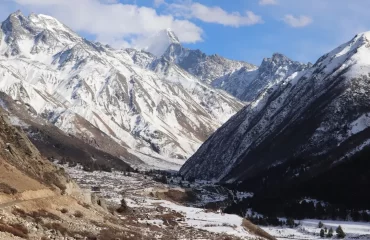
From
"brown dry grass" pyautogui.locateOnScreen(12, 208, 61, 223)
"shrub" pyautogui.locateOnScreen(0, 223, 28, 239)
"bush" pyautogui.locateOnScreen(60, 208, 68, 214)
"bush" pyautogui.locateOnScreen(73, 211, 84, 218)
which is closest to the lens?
"shrub" pyautogui.locateOnScreen(0, 223, 28, 239)

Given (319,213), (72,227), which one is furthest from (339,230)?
(72,227)

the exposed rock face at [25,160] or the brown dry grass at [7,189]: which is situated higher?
the exposed rock face at [25,160]

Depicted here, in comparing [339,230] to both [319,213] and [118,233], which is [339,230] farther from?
[118,233]

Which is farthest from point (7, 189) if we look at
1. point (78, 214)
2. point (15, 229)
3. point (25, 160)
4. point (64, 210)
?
point (25, 160)

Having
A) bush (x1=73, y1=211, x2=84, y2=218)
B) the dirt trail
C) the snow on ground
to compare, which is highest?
the dirt trail

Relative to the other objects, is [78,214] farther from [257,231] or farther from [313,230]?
[313,230]

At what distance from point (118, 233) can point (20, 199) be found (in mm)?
11549

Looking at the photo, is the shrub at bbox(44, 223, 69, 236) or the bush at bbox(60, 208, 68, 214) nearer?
the shrub at bbox(44, 223, 69, 236)

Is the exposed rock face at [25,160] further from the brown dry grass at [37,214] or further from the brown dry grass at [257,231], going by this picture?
the brown dry grass at [257,231]

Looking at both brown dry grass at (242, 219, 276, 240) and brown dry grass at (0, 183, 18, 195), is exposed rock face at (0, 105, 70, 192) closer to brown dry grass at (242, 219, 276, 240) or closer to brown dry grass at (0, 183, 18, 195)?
brown dry grass at (0, 183, 18, 195)

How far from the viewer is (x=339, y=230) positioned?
4500 inches

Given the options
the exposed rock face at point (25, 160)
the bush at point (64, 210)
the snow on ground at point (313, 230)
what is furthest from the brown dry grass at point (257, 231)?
the bush at point (64, 210)

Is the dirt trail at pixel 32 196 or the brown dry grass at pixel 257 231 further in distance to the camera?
the brown dry grass at pixel 257 231

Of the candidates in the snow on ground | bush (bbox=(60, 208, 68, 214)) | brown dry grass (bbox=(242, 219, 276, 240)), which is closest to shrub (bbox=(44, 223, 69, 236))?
bush (bbox=(60, 208, 68, 214))
